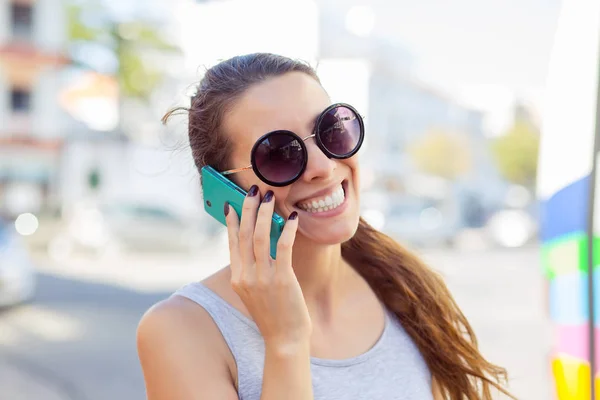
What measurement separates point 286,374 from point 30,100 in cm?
2204

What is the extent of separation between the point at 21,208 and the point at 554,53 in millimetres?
20708

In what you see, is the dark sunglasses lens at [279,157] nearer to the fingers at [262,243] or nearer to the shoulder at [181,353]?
the fingers at [262,243]

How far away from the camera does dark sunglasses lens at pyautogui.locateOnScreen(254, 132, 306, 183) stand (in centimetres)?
122

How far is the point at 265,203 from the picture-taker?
3.79 ft

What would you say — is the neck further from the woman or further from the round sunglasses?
the round sunglasses

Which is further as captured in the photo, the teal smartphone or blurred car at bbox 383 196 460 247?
blurred car at bbox 383 196 460 247

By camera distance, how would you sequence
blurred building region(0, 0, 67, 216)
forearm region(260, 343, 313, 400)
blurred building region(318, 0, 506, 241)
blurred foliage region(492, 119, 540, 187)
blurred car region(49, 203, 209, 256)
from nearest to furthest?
1. forearm region(260, 343, 313, 400)
2. blurred car region(49, 203, 209, 256)
3. blurred building region(0, 0, 67, 216)
4. blurred building region(318, 0, 506, 241)
5. blurred foliage region(492, 119, 540, 187)

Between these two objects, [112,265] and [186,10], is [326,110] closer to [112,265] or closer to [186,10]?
[112,265]

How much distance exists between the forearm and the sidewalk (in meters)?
4.38

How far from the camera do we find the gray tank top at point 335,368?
3.91 feet

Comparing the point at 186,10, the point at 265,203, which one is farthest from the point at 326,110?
the point at 186,10

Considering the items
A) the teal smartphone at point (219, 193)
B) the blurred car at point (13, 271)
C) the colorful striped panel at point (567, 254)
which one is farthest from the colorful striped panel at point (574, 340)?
the blurred car at point (13, 271)

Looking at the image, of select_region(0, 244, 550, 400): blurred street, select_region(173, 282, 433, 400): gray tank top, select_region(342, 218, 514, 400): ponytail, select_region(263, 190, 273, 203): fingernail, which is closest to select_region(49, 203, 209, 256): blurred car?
select_region(0, 244, 550, 400): blurred street

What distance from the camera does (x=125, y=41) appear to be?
2292 cm
